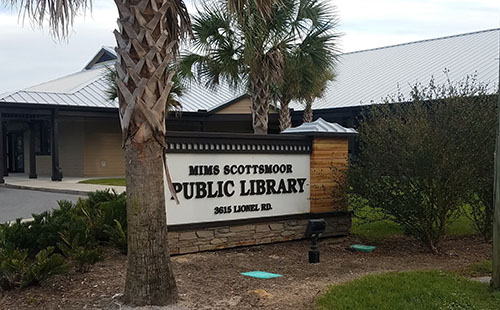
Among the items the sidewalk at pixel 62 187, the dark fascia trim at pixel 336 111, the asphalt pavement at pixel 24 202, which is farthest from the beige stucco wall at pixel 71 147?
the dark fascia trim at pixel 336 111

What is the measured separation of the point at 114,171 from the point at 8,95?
6343mm

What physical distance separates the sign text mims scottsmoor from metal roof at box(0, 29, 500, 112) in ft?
37.7

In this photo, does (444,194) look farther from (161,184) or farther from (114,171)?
(114,171)

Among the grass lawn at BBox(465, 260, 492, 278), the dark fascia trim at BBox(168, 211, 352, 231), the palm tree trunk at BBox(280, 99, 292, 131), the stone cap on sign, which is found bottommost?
the grass lawn at BBox(465, 260, 492, 278)

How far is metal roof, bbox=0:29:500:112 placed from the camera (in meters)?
22.1

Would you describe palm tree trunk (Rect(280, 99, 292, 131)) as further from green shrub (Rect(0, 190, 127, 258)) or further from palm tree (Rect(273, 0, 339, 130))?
green shrub (Rect(0, 190, 127, 258))

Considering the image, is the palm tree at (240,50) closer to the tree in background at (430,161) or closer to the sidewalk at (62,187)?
the tree in background at (430,161)

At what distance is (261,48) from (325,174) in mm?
4344

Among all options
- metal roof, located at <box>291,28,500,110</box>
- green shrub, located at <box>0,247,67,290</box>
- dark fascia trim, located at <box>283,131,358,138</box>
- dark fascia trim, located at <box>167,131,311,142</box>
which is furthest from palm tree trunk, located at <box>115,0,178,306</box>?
metal roof, located at <box>291,28,500,110</box>

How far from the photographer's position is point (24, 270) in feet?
20.5

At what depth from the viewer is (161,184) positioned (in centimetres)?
566

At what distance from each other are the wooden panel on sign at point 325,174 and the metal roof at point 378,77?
1050 cm

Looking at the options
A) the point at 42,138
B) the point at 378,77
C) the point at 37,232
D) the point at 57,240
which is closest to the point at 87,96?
the point at 42,138

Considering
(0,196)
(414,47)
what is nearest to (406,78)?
(414,47)
